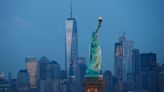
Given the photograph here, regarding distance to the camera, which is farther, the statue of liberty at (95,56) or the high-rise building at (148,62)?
the high-rise building at (148,62)

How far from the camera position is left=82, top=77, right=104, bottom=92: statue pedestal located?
35250mm

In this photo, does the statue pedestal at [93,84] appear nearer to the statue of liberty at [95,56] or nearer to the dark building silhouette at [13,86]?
the statue of liberty at [95,56]

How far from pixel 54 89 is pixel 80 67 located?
4957mm

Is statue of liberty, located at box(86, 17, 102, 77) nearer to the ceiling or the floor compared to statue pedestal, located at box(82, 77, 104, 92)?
nearer to the ceiling

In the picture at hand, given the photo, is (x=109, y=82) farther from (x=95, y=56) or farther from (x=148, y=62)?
(x=95, y=56)

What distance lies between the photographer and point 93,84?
35.3 m

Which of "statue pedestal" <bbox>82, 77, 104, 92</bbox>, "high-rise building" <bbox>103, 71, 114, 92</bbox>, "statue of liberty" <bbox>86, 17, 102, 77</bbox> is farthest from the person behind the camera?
"high-rise building" <bbox>103, 71, 114, 92</bbox>

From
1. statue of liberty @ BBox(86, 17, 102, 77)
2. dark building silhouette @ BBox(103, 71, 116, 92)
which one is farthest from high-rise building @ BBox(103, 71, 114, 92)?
statue of liberty @ BBox(86, 17, 102, 77)

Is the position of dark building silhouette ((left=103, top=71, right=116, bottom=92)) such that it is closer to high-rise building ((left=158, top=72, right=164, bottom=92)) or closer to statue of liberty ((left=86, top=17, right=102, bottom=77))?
high-rise building ((left=158, top=72, right=164, bottom=92))

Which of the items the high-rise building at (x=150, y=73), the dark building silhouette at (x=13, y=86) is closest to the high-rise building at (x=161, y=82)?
the high-rise building at (x=150, y=73)

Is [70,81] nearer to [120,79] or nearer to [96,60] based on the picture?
[120,79]

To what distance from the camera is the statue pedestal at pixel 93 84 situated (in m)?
35.2

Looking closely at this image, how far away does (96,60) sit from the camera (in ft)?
116

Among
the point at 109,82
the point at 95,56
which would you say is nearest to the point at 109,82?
the point at 109,82
